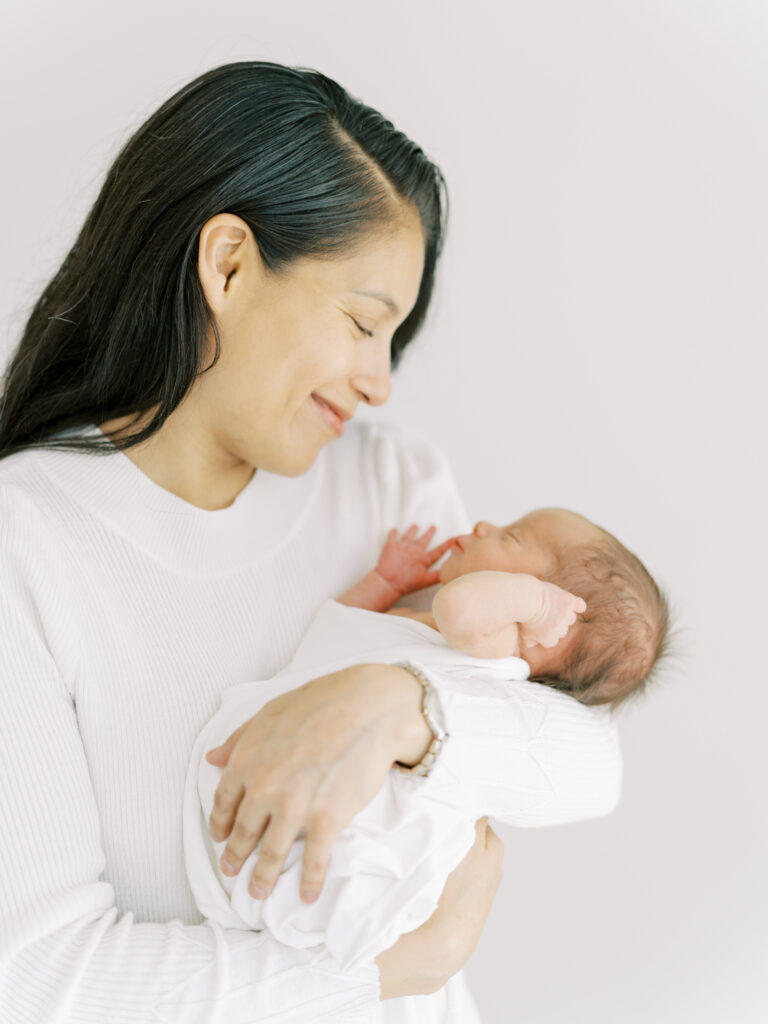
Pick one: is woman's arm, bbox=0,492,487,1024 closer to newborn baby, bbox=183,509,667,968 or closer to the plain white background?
newborn baby, bbox=183,509,667,968

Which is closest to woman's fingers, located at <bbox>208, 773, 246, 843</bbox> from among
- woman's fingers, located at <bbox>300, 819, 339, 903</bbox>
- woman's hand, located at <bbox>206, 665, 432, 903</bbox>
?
woman's hand, located at <bbox>206, 665, 432, 903</bbox>

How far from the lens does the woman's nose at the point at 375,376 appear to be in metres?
1.60

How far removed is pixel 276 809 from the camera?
46.8 inches

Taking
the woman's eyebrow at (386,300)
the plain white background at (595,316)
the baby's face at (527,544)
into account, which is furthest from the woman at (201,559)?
the plain white background at (595,316)

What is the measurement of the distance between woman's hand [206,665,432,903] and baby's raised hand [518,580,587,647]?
262mm

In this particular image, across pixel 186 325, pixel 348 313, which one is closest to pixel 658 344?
pixel 348 313

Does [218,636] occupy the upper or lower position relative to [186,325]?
lower

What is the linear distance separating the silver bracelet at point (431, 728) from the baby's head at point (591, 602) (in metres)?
0.30

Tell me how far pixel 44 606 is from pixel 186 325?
Answer: 0.48 m

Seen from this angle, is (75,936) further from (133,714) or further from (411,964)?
(411,964)

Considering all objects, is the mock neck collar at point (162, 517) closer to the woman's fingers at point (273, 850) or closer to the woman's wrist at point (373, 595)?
the woman's wrist at point (373, 595)

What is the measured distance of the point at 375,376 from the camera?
1618 mm

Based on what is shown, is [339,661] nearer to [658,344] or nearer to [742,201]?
[658,344]

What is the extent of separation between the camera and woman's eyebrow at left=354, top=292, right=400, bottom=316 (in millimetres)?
1529
